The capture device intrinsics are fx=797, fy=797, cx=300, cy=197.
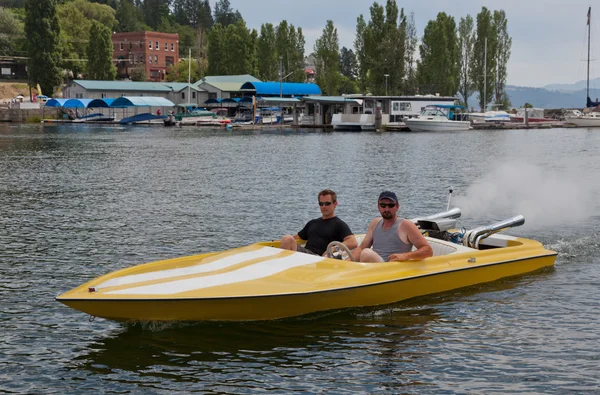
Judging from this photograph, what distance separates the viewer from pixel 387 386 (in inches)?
393

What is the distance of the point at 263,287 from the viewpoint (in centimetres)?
1152

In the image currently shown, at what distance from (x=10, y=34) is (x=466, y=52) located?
9309 centimetres

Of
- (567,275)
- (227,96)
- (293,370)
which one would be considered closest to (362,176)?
(567,275)

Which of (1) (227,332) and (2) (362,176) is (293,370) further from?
(2) (362,176)

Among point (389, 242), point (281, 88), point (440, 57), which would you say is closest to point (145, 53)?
point (281, 88)

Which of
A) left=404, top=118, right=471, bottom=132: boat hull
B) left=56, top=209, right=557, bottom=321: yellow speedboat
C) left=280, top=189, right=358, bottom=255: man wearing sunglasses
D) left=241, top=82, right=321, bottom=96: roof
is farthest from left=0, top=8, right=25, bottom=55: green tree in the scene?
left=56, top=209, right=557, bottom=321: yellow speedboat

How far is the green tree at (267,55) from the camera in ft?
433

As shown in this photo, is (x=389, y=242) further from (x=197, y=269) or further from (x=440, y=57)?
(x=440, y=57)

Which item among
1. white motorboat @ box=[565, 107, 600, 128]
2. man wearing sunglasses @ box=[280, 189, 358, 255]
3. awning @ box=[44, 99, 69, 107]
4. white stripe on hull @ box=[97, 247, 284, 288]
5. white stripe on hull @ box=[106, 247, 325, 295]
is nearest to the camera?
white stripe on hull @ box=[106, 247, 325, 295]

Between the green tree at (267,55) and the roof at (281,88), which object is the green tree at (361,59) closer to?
the roof at (281,88)

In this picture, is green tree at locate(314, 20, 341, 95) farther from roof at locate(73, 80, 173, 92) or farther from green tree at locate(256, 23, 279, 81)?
roof at locate(73, 80, 173, 92)

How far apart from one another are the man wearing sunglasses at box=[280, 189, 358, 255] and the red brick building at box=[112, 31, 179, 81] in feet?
481

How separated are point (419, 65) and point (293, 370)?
112 meters

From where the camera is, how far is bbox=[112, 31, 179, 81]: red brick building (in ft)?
519
